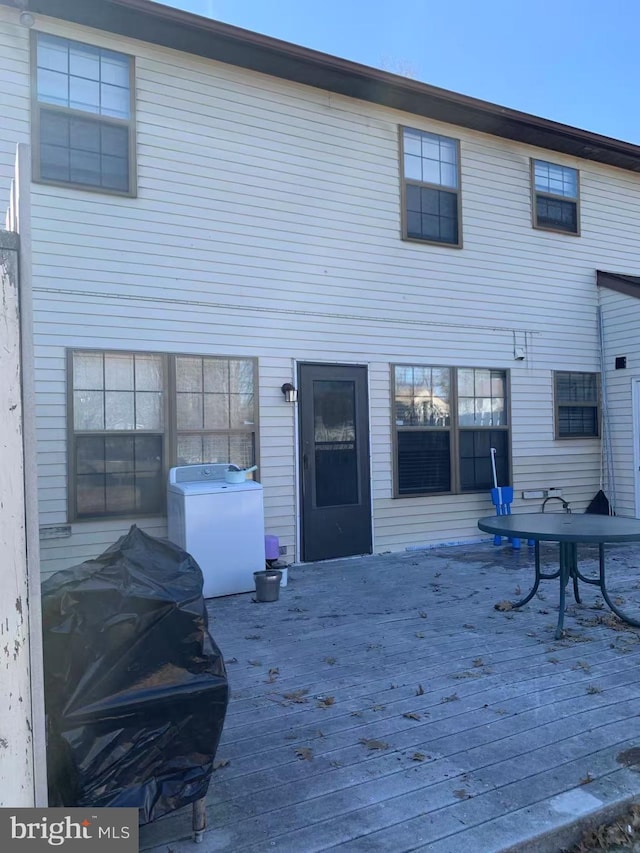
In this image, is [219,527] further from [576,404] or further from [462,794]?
[576,404]

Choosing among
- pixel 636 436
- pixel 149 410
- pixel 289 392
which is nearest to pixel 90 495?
pixel 149 410

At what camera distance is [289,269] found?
6285 mm

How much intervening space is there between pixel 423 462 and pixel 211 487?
2805 millimetres

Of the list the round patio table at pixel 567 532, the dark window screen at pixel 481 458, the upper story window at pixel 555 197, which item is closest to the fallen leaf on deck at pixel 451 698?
the round patio table at pixel 567 532

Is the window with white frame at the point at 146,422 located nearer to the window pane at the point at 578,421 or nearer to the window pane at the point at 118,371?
the window pane at the point at 118,371

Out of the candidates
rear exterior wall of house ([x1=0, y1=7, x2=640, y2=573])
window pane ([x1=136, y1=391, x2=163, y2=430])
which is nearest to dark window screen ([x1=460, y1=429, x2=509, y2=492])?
rear exterior wall of house ([x1=0, y1=7, x2=640, y2=573])

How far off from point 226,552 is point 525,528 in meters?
2.45

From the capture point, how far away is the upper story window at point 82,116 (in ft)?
16.9

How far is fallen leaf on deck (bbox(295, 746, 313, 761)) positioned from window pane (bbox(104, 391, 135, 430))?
349 cm

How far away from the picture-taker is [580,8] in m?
A: 10.6

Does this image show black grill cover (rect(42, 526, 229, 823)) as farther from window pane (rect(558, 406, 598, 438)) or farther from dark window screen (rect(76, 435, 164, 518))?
window pane (rect(558, 406, 598, 438))

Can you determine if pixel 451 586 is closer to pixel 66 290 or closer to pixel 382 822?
pixel 382 822

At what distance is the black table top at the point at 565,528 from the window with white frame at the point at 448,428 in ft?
7.68

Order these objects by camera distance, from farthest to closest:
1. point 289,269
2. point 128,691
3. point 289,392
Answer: point 289,269, point 289,392, point 128,691
